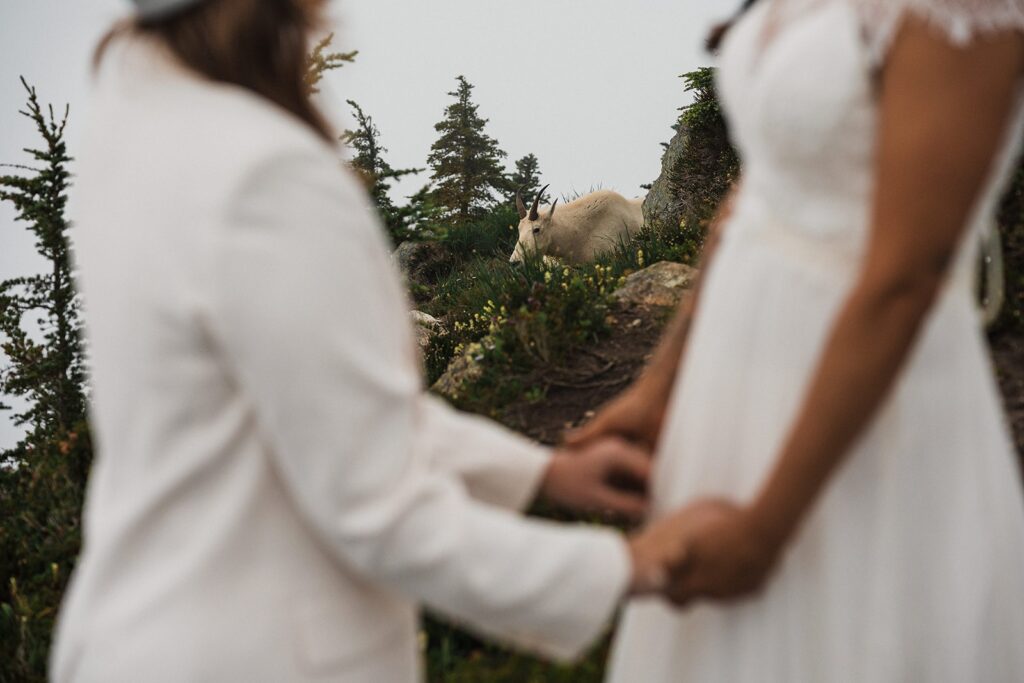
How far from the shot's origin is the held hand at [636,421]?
1.70 meters

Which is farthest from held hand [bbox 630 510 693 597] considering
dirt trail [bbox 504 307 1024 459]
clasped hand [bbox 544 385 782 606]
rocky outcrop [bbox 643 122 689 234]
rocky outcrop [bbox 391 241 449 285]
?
rocky outcrop [bbox 391 241 449 285]

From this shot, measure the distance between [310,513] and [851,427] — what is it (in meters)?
0.73

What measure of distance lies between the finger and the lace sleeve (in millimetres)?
802

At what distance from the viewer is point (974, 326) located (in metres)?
1.33

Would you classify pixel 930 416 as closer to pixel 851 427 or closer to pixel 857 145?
pixel 851 427

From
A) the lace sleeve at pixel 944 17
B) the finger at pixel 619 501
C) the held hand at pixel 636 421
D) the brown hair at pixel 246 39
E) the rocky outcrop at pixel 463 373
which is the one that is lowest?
the finger at pixel 619 501

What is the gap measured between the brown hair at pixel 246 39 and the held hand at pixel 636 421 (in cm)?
80

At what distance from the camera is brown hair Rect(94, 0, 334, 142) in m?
1.16

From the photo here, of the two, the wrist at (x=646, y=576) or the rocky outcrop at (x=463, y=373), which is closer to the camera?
the wrist at (x=646, y=576)

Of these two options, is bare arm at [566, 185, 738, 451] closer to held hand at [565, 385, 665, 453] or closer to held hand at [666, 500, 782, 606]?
held hand at [565, 385, 665, 453]

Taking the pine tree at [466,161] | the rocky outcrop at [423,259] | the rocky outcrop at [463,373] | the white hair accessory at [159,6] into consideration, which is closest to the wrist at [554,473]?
the white hair accessory at [159,6]

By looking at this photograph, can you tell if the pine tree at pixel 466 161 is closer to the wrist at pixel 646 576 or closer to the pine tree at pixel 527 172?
the pine tree at pixel 527 172

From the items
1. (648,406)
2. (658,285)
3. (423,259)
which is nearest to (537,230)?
(423,259)

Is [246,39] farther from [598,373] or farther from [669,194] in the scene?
[669,194]
